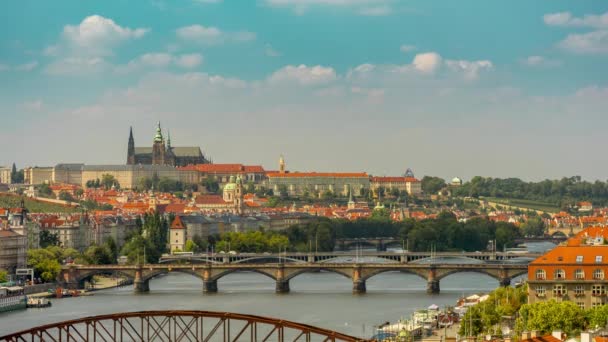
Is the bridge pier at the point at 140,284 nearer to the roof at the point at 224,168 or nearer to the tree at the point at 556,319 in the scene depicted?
the tree at the point at 556,319

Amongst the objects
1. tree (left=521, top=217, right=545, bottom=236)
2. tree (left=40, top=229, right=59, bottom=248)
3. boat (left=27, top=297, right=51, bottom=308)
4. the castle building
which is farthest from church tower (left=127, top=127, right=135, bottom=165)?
boat (left=27, top=297, right=51, bottom=308)

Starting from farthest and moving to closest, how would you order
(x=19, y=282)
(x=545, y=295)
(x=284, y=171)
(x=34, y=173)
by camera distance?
(x=284, y=171)
(x=34, y=173)
(x=19, y=282)
(x=545, y=295)

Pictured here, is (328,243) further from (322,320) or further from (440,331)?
(440,331)

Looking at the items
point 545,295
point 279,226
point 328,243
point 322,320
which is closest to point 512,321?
point 545,295

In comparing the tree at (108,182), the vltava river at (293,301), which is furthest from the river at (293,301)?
the tree at (108,182)

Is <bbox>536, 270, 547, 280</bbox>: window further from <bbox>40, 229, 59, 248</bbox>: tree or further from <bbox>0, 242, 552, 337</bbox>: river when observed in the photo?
<bbox>40, 229, 59, 248</bbox>: tree

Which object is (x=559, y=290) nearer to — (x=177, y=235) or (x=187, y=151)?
(x=177, y=235)
